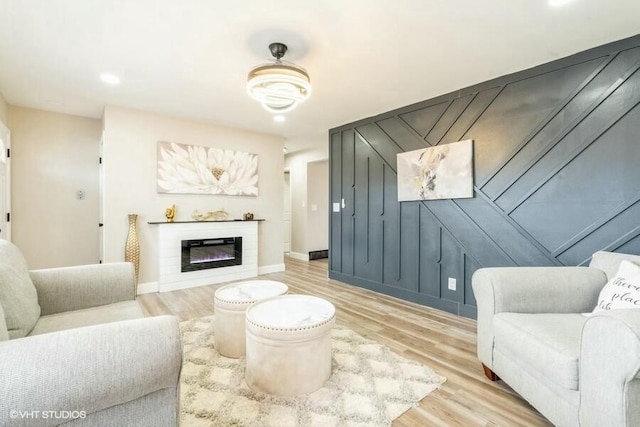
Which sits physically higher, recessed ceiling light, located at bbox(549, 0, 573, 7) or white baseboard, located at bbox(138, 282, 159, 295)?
recessed ceiling light, located at bbox(549, 0, 573, 7)

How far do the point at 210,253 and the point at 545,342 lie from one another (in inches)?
163

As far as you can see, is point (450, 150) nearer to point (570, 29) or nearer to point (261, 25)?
point (570, 29)

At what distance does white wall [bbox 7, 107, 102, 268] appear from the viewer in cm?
378

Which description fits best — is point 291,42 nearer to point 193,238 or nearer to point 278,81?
point 278,81

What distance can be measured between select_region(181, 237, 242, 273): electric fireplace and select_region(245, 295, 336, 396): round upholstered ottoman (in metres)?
2.79

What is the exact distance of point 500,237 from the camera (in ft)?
9.43

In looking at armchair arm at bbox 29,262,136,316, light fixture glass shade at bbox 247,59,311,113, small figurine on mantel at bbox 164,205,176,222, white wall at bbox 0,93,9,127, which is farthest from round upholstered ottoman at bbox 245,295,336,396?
white wall at bbox 0,93,9,127

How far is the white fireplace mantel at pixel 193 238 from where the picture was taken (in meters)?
4.06

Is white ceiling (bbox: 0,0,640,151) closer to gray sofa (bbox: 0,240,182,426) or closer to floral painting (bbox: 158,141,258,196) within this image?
floral painting (bbox: 158,141,258,196)

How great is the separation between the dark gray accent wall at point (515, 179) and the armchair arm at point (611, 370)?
1491 millimetres

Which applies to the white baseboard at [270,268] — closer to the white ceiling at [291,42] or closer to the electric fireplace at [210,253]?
the electric fireplace at [210,253]

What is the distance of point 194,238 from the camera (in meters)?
4.31

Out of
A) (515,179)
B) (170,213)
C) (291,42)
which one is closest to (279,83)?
(291,42)

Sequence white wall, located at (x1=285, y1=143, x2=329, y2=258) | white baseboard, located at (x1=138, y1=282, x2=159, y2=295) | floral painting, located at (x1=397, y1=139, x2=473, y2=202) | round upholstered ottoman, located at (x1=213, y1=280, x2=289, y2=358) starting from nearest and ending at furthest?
round upholstered ottoman, located at (x1=213, y1=280, x2=289, y2=358) < floral painting, located at (x1=397, y1=139, x2=473, y2=202) < white baseboard, located at (x1=138, y1=282, x2=159, y2=295) < white wall, located at (x1=285, y1=143, x2=329, y2=258)
